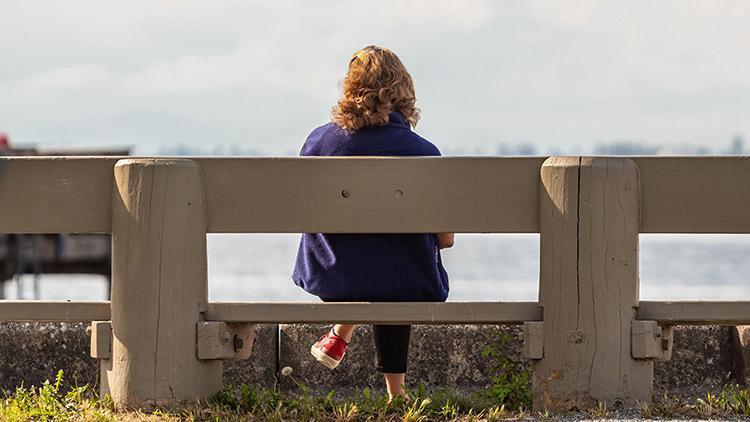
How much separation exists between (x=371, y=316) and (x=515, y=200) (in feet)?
2.32

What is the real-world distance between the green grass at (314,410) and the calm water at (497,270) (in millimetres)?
31083

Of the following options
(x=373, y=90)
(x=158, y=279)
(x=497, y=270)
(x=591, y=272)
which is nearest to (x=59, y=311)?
(x=158, y=279)

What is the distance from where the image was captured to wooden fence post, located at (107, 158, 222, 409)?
5.32 m

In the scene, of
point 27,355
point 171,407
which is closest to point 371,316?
point 171,407

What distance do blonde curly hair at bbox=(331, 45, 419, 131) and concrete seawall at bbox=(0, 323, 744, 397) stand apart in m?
1.33

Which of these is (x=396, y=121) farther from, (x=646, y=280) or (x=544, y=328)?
(x=646, y=280)

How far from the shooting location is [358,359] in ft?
21.9

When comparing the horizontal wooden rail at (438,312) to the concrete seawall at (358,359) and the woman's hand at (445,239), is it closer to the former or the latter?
the woman's hand at (445,239)

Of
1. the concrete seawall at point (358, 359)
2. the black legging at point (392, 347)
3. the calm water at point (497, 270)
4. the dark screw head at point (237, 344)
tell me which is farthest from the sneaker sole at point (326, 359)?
the calm water at point (497, 270)

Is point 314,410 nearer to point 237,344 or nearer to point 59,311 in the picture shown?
point 237,344

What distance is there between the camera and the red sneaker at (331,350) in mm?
5715

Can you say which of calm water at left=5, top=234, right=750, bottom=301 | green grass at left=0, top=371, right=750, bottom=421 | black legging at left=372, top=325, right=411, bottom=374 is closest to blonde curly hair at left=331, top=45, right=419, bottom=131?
black legging at left=372, top=325, right=411, bottom=374

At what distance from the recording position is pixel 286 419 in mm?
5195

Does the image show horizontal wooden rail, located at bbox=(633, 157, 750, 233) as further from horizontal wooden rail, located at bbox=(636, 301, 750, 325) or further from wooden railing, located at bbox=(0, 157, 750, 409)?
horizontal wooden rail, located at bbox=(636, 301, 750, 325)
